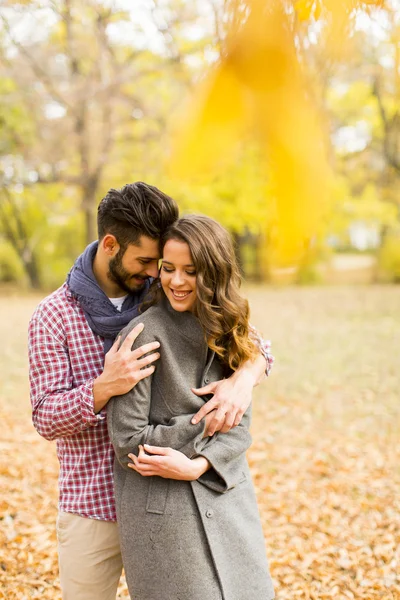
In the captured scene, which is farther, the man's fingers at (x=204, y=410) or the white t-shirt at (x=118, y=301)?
the white t-shirt at (x=118, y=301)

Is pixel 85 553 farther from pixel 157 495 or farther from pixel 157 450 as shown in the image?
pixel 157 450

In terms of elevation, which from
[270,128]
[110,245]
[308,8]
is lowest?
[110,245]

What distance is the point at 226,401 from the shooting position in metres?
1.78

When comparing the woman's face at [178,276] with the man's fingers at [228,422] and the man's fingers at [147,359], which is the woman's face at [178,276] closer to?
the man's fingers at [147,359]

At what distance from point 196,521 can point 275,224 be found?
1.23 meters

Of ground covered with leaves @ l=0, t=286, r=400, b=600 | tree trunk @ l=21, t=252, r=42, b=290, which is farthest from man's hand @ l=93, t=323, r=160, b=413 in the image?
tree trunk @ l=21, t=252, r=42, b=290

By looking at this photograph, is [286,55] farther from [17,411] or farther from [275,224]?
[17,411]

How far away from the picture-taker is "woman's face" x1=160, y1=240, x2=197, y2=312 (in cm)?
175

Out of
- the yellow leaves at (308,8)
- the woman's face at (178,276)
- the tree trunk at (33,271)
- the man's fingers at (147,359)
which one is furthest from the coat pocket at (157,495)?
the tree trunk at (33,271)

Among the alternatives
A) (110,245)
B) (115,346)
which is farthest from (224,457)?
(110,245)

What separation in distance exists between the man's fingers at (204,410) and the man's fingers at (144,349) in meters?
0.22

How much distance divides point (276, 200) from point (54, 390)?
127 centimetres

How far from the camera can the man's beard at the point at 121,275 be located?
192 cm

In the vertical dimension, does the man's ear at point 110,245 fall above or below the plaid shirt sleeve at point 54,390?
above
